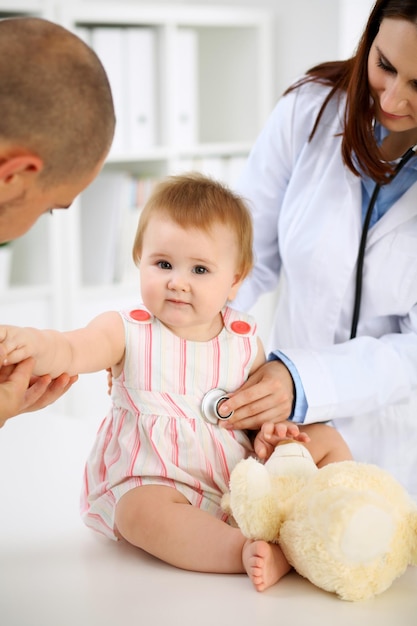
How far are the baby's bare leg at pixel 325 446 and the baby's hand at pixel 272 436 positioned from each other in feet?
0.18

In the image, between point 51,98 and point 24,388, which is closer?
point 51,98

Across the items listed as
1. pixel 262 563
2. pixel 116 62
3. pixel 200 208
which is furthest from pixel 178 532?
pixel 116 62

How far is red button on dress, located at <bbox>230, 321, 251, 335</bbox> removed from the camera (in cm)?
139

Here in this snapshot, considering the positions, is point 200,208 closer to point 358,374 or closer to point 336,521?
point 358,374

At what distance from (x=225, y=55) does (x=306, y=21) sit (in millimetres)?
408

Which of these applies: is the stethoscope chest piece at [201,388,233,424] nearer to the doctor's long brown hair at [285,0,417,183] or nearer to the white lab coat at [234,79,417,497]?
the white lab coat at [234,79,417,497]

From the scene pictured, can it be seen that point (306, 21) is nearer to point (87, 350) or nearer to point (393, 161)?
point (393, 161)

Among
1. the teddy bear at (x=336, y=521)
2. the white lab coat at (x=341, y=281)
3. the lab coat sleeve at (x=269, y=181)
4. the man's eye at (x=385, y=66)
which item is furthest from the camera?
the lab coat sleeve at (x=269, y=181)

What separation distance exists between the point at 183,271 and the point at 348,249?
0.38 metres

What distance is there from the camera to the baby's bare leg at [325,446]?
1.36 metres

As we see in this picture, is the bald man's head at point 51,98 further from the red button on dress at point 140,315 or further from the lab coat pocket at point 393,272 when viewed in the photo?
the lab coat pocket at point 393,272

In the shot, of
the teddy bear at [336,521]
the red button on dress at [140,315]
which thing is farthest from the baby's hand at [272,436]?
the red button on dress at [140,315]

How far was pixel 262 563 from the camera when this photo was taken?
1.09 meters

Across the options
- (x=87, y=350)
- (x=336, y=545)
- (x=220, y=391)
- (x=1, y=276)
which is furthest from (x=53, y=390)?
(x=1, y=276)
